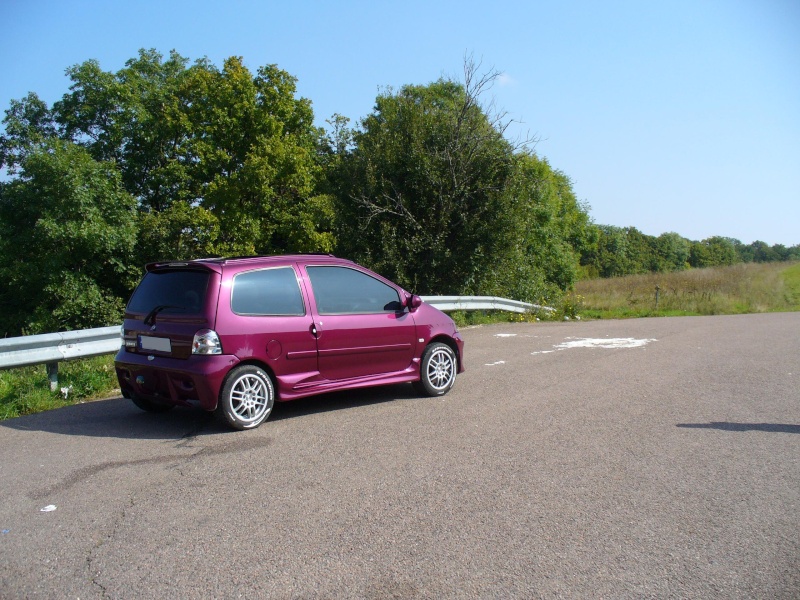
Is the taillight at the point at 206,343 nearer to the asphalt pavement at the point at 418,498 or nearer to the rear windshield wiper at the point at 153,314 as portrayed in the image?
the rear windshield wiper at the point at 153,314

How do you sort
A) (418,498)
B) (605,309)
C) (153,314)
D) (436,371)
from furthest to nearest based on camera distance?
(605,309) → (436,371) → (153,314) → (418,498)

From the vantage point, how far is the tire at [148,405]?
7125 millimetres

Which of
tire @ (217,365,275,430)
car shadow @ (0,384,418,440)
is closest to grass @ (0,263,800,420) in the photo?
car shadow @ (0,384,418,440)

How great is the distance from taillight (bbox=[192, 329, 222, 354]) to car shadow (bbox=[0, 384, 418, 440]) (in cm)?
77

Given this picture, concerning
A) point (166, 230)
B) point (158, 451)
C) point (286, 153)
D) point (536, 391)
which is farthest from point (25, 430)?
point (286, 153)

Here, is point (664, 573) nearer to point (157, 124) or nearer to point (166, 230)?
point (166, 230)

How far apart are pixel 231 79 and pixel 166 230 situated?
33.5ft

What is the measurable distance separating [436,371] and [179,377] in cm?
302

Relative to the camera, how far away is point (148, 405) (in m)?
7.25

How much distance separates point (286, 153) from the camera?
3962 cm

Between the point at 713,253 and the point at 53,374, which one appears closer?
the point at 53,374

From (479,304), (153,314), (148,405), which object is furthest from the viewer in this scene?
(479,304)

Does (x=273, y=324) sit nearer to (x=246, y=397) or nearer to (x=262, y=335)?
(x=262, y=335)

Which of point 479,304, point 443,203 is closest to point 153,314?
point 479,304
